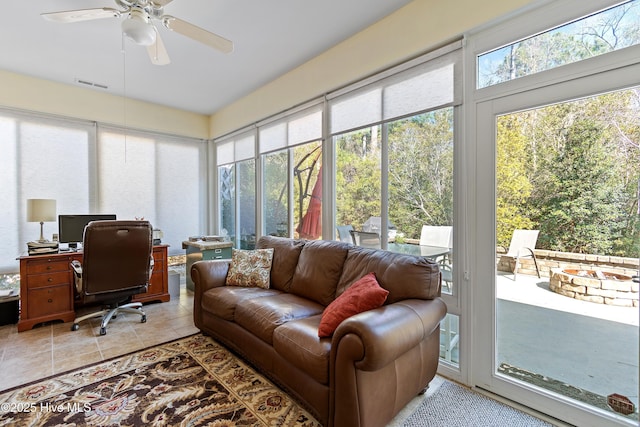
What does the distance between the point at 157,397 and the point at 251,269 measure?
124cm

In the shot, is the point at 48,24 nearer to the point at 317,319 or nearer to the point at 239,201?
the point at 239,201

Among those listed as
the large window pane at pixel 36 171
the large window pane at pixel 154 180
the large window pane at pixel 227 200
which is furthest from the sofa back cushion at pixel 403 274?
the large window pane at pixel 36 171

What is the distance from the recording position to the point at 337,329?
1.50m

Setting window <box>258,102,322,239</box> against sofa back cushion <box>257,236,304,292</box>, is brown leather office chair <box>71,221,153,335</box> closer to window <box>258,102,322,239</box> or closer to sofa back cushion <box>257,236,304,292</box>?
sofa back cushion <box>257,236,304,292</box>

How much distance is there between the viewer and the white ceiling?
2.38 metres

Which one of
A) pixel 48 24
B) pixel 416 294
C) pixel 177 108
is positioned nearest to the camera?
pixel 416 294

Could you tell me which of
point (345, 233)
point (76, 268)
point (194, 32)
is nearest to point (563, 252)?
point (345, 233)

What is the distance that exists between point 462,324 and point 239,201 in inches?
149

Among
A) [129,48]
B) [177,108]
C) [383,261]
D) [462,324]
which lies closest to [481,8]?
[383,261]

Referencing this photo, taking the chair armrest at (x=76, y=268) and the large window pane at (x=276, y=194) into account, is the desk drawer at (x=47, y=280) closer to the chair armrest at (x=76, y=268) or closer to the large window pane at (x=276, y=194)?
the chair armrest at (x=76, y=268)

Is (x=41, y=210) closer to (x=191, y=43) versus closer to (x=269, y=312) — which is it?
(x=191, y=43)

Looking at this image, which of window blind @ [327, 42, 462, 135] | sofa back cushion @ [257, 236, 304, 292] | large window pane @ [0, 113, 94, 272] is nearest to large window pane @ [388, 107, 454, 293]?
window blind @ [327, 42, 462, 135]

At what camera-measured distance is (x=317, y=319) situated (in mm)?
2043

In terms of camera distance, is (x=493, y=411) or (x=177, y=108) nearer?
(x=493, y=411)
